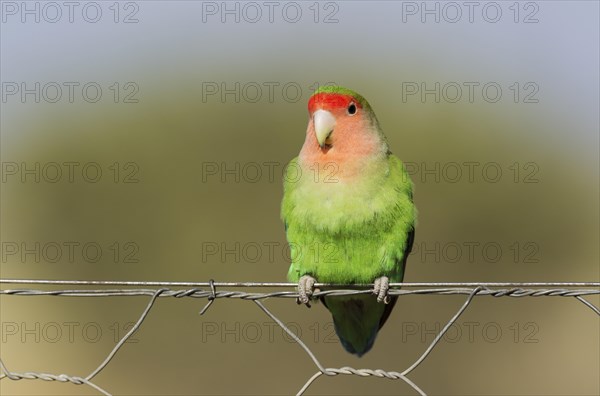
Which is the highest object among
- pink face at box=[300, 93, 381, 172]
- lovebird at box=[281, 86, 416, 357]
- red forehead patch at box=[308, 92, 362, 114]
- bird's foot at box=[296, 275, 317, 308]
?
red forehead patch at box=[308, 92, 362, 114]

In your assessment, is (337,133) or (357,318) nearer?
(337,133)

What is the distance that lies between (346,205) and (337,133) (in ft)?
1.84

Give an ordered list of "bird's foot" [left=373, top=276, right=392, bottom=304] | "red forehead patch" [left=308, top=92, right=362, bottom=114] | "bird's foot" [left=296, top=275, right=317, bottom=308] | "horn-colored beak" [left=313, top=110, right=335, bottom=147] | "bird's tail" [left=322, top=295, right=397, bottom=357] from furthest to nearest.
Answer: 1. "bird's tail" [left=322, top=295, right=397, bottom=357]
2. "red forehead patch" [left=308, top=92, right=362, bottom=114]
3. "horn-colored beak" [left=313, top=110, right=335, bottom=147]
4. "bird's foot" [left=296, top=275, right=317, bottom=308]
5. "bird's foot" [left=373, top=276, right=392, bottom=304]

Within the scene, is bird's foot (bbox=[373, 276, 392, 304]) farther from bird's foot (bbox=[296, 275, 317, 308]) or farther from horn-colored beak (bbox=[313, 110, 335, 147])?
horn-colored beak (bbox=[313, 110, 335, 147])

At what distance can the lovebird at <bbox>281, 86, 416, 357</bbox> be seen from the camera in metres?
4.28

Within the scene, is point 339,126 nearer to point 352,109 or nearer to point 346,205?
point 352,109

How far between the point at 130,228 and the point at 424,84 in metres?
5.13

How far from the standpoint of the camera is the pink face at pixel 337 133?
4.55 metres

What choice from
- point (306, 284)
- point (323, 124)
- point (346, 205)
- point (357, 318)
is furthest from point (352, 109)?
point (357, 318)

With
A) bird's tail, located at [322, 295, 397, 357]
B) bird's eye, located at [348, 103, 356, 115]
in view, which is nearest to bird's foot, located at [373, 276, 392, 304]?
bird's tail, located at [322, 295, 397, 357]

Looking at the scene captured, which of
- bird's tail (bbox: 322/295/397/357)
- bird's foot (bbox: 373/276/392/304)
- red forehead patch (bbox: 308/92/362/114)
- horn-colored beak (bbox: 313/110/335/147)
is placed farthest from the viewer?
bird's tail (bbox: 322/295/397/357)

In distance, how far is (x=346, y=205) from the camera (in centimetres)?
428

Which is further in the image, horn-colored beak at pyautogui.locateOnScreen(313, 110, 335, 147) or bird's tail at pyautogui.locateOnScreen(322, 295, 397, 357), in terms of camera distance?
bird's tail at pyautogui.locateOnScreen(322, 295, 397, 357)

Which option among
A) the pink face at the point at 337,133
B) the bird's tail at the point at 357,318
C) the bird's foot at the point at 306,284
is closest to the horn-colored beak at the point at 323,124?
the pink face at the point at 337,133
